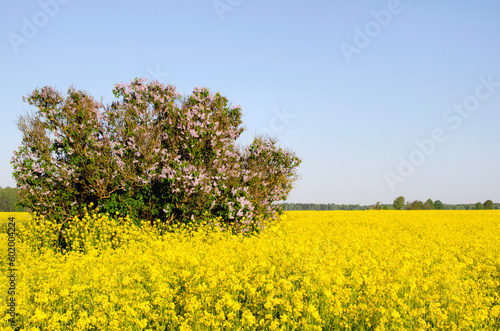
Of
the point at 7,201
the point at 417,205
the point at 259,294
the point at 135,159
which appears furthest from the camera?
the point at 417,205

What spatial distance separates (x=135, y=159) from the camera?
545 inches

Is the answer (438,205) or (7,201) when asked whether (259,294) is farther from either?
(438,205)

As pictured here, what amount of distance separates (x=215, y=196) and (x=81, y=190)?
199 inches

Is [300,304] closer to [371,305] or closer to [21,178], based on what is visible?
[371,305]

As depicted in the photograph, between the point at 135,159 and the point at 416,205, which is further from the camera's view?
the point at 416,205

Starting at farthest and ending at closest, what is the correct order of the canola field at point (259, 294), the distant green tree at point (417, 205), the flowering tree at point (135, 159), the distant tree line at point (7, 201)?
the distant green tree at point (417, 205)
the distant tree line at point (7, 201)
the flowering tree at point (135, 159)
the canola field at point (259, 294)

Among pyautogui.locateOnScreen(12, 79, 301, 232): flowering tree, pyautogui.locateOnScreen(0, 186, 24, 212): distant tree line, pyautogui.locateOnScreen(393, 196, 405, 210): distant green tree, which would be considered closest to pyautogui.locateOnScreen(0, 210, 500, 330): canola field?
pyautogui.locateOnScreen(12, 79, 301, 232): flowering tree

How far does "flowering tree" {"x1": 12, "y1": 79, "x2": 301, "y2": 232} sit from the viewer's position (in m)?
13.3

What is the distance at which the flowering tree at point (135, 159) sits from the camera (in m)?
13.3

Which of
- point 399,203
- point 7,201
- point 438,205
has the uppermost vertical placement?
point 7,201

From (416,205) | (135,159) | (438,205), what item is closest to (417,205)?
(416,205)

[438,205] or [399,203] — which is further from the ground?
[399,203]

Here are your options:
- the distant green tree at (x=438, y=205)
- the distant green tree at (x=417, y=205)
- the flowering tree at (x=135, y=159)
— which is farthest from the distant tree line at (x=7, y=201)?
the distant green tree at (x=438, y=205)

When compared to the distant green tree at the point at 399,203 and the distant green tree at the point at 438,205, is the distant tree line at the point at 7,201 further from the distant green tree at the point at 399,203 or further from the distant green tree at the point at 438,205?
the distant green tree at the point at 438,205
